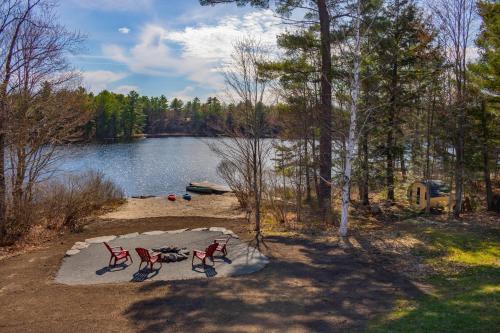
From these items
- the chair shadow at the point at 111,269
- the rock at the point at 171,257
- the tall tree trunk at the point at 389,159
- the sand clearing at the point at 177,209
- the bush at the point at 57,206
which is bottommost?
the sand clearing at the point at 177,209

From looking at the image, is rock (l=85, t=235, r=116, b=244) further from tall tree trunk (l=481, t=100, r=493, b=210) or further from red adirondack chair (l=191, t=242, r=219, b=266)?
tall tree trunk (l=481, t=100, r=493, b=210)

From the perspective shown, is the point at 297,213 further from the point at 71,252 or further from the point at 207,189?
the point at 207,189

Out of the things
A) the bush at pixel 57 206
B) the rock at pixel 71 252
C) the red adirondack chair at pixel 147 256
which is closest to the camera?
the red adirondack chair at pixel 147 256

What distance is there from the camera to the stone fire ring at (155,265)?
8.59m

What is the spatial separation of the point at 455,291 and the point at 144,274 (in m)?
Result: 6.55

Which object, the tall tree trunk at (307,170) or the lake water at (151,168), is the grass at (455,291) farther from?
the lake water at (151,168)

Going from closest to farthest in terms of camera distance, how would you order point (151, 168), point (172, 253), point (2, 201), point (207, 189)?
1. point (172, 253)
2. point (2, 201)
3. point (207, 189)
4. point (151, 168)

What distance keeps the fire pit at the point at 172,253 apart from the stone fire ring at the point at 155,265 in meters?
0.14

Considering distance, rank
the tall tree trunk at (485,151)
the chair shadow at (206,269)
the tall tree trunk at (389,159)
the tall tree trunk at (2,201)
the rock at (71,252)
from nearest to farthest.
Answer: the chair shadow at (206,269) → the rock at (71,252) → the tall tree trunk at (2,201) → the tall tree trunk at (485,151) → the tall tree trunk at (389,159)

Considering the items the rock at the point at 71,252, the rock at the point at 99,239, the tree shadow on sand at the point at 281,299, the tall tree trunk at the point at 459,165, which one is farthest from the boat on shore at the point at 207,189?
the tree shadow on sand at the point at 281,299

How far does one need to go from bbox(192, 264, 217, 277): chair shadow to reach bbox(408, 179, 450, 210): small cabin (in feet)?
43.6

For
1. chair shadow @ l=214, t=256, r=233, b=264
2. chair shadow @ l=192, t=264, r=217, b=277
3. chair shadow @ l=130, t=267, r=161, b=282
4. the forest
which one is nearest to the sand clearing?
the forest

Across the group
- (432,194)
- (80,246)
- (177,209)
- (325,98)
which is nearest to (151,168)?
(177,209)

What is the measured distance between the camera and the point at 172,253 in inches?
400
